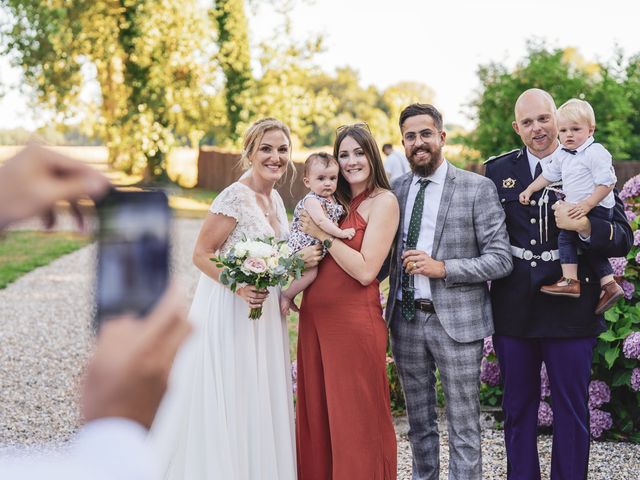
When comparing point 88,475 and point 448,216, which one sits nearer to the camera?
point 88,475

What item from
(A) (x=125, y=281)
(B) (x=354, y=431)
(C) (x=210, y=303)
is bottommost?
(B) (x=354, y=431)

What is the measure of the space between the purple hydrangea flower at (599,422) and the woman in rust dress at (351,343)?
6.56 ft

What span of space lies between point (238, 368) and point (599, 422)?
2.80 m

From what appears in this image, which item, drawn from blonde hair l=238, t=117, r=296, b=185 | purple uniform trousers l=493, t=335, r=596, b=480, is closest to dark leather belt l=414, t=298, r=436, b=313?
purple uniform trousers l=493, t=335, r=596, b=480

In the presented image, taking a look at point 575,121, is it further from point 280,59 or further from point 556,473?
point 280,59

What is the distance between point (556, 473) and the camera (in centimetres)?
423

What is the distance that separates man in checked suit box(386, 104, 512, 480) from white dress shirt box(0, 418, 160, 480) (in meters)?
3.20

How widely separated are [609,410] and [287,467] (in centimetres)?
265

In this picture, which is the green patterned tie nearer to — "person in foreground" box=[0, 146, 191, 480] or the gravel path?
the gravel path

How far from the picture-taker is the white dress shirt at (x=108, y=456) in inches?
35.4

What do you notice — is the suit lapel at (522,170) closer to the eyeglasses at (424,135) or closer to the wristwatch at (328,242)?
the eyeglasses at (424,135)

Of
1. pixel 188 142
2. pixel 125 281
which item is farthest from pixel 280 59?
pixel 125 281

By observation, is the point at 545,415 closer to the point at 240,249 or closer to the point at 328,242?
the point at 328,242

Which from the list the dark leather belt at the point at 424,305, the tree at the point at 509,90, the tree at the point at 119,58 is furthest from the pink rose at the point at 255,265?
the tree at the point at 119,58
